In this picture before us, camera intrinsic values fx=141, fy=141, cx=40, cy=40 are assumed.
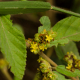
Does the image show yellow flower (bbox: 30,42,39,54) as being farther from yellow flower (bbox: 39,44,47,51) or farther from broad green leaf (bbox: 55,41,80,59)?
broad green leaf (bbox: 55,41,80,59)

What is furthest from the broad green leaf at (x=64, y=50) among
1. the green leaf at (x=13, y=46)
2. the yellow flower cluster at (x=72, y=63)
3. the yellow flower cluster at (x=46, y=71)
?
the green leaf at (x=13, y=46)

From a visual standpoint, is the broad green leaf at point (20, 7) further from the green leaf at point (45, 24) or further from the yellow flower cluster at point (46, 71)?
the yellow flower cluster at point (46, 71)

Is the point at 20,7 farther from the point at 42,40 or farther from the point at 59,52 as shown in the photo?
the point at 59,52

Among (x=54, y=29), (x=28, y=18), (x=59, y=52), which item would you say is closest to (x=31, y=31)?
(x=28, y=18)

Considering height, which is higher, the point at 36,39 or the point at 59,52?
the point at 36,39

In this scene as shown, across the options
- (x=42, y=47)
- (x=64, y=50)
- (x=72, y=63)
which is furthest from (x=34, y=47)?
(x=64, y=50)

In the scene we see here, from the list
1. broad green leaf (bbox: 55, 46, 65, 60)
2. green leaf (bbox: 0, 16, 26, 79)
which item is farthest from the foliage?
broad green leaf (bbox: 55, 46, 65, 60)
